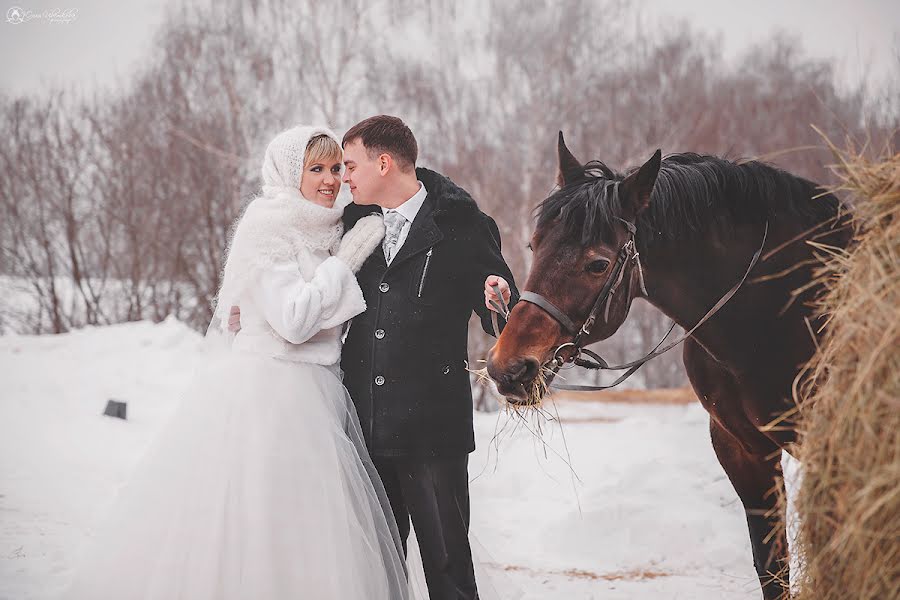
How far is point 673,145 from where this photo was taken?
696 inches

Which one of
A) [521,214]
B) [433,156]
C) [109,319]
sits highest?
[433,156]

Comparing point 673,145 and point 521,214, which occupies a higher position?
point 673,145

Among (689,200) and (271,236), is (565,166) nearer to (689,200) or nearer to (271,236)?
(689,200)

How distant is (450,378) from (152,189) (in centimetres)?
1380

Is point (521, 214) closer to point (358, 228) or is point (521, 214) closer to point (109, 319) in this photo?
point (109, 319)

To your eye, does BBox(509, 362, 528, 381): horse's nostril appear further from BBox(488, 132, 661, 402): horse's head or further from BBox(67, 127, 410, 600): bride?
BBox(67, 127, 410, 600): bride

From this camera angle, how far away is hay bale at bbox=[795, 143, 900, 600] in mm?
1640

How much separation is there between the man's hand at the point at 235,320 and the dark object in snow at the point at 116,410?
19.9ft

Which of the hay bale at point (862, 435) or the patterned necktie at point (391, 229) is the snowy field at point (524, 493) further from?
the hay bale at point (862, 435)

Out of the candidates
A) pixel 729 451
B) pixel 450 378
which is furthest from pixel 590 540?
pixel 450 378

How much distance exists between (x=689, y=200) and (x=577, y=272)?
1.73ft

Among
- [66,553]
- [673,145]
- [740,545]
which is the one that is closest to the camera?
[66,553]

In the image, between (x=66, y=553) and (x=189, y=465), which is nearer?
(x=189, y=465)

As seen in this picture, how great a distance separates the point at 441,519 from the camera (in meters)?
2.77
